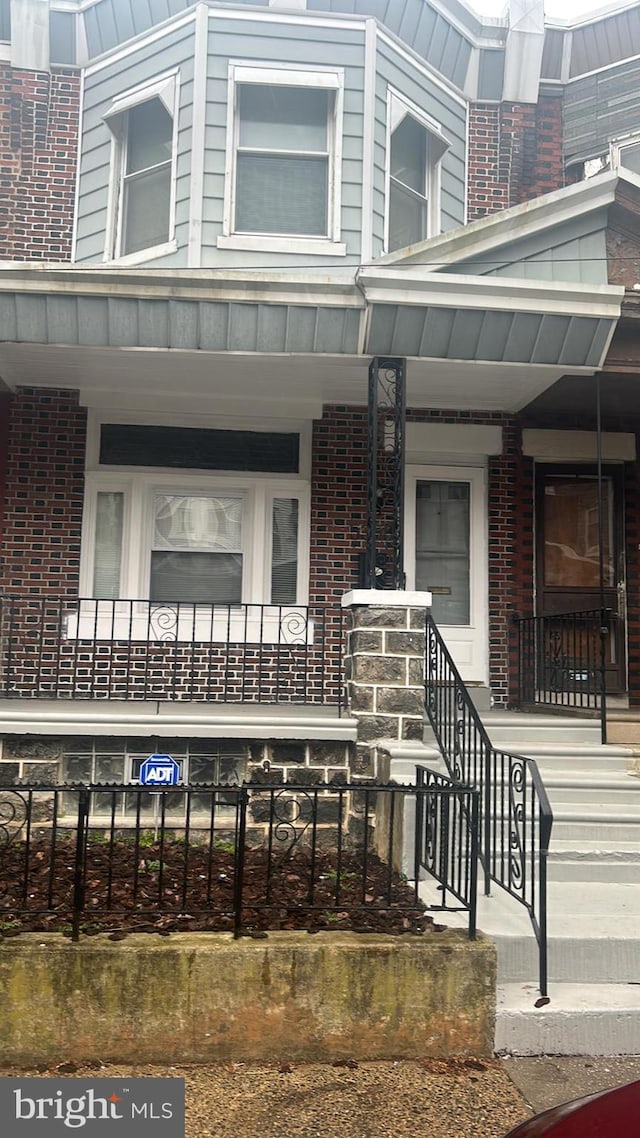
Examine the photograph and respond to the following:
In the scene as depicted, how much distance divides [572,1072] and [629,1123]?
6.64ft

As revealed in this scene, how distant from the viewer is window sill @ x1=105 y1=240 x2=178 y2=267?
8477 millimetres

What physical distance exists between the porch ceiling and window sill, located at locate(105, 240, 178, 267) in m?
1.28

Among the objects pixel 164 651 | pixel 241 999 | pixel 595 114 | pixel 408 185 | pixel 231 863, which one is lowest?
pixel 241 999

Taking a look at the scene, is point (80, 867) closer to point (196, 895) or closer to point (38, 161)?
point (196, 895)

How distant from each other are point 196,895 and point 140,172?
23.5 feet

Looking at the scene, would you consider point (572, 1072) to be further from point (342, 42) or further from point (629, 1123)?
point (342, 42)

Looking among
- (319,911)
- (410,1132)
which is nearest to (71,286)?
(319,911)

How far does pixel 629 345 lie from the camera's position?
7.36m

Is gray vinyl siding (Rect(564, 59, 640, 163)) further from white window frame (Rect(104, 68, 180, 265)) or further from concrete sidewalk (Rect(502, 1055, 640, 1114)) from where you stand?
concrete sidewalk (Rect(502, 1055, 640, 1114))

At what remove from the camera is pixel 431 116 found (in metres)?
9.30

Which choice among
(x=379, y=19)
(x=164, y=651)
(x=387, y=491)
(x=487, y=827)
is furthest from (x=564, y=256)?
(x=164, y=651)

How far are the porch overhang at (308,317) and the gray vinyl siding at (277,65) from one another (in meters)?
1.50

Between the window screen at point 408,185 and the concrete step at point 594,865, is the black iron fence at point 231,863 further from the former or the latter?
the window screen at point 408,185
